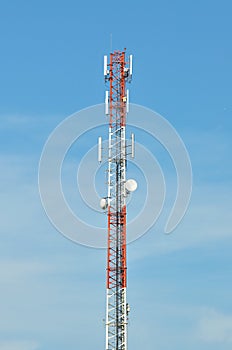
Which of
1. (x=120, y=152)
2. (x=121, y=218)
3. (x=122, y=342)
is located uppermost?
(x=120, y=152)

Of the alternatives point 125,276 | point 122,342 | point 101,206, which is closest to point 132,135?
point 101,206

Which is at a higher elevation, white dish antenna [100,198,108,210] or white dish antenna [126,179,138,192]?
white dish antenna [126,179,138,192]

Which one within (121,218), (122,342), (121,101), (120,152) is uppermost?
(121,101)

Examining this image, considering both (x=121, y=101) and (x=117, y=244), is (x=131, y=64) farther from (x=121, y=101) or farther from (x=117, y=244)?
(x=117, y=244)

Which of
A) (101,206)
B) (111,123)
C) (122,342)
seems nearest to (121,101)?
(111,123)

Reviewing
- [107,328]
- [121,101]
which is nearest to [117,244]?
[107,328]

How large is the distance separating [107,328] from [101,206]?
10.4 m

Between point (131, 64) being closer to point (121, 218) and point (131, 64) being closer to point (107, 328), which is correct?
point (121, 218)

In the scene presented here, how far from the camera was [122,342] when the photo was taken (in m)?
73.1

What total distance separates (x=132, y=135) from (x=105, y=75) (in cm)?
643

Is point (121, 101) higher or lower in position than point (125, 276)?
higher

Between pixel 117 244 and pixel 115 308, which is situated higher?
pixel 117 244

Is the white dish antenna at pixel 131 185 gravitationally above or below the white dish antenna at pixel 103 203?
above

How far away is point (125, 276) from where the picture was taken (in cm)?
7400
